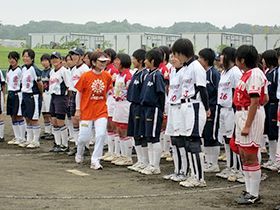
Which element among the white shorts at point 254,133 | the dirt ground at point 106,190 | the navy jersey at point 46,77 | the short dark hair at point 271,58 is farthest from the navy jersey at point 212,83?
the navy jersey at point 46,77

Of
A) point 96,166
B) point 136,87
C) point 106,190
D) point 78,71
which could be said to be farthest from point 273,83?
point 78,71

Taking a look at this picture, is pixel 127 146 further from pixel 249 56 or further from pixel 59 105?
pixel 249 56

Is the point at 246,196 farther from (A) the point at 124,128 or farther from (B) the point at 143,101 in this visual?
(A) the point at 124,128

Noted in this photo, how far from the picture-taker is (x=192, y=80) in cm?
770

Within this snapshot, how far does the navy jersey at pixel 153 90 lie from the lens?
28.7 ft

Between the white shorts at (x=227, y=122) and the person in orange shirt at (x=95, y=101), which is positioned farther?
the person in orange shirt at (x=95, y=101)

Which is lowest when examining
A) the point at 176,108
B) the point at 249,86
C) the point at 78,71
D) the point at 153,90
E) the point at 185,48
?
the point at 176,108

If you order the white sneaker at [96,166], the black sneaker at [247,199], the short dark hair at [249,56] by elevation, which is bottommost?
the white sneaker at [96,166]

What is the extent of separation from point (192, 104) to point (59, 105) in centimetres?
472

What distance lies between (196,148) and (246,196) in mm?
1297

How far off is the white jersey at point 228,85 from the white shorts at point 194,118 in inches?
46.5

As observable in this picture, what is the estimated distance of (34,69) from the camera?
12141 mm

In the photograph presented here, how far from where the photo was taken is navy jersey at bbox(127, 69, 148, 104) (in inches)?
360

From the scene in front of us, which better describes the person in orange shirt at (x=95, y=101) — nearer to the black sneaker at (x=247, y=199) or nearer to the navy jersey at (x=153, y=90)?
the navy jersey at (x=153, y=90)
